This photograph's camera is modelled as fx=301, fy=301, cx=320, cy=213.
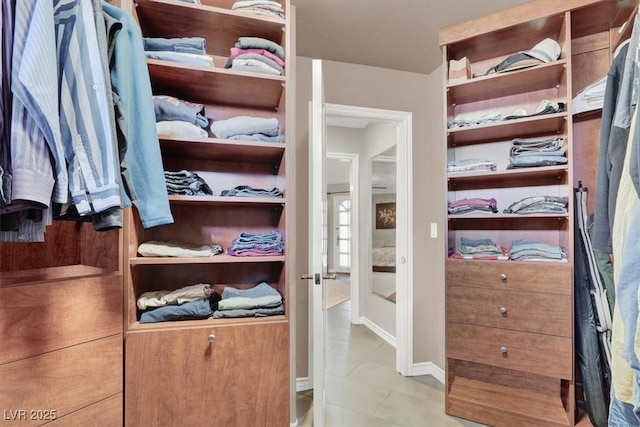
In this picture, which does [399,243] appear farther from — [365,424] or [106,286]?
[106,286]

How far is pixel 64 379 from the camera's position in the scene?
0.95 meters

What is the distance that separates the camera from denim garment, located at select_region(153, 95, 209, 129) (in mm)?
1386

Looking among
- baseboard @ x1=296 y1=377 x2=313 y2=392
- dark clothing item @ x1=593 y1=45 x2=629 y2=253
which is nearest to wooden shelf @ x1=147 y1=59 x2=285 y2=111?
dark clothing item @ x1=593 y1=45 x2=629 y2=253

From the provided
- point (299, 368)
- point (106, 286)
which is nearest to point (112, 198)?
point (106, 286)

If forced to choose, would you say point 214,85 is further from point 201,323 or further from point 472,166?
point 472,166

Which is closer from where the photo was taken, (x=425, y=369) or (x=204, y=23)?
(x=204, y=23)

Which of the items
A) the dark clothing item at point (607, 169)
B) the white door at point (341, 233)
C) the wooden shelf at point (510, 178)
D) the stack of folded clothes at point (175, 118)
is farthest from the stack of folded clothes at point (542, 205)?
the white door at point (341, 233)

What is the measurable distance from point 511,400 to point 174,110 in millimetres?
2461

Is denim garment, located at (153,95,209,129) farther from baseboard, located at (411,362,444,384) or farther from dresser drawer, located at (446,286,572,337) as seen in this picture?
baseboard, located at (411,362,444,384)

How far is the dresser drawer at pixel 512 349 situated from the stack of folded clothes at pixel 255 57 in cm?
183

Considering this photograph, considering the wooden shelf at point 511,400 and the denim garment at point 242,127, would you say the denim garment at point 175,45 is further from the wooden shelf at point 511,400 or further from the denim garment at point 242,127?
the wooden shelf at point 511,400

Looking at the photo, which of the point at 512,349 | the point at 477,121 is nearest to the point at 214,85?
the point at 477,121

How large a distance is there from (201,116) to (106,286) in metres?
0.89

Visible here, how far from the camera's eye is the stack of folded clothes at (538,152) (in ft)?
5.51
